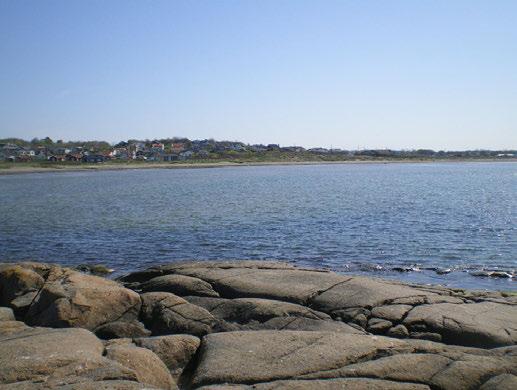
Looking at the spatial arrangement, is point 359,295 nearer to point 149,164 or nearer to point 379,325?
point 379,325

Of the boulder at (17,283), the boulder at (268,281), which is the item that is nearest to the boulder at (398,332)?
the boulder at (268,281)

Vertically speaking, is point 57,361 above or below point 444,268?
above

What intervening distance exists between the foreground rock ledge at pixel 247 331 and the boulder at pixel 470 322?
26mm

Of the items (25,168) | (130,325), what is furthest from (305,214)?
(25,168)

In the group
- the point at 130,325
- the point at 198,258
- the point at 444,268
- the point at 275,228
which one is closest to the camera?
the point at 130,325

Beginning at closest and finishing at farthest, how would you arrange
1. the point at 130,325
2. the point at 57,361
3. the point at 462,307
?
the point at 57,361 < the point at 130,325 < the point at 462,307

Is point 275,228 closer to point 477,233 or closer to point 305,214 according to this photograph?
point 305,214

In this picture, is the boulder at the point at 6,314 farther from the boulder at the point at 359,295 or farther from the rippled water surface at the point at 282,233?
the rippled water surface at the point at 282,233

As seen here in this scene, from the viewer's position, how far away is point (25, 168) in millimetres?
113750

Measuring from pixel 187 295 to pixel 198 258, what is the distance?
873 centimetres

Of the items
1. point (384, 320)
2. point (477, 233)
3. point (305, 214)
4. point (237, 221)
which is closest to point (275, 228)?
point (237, 221)

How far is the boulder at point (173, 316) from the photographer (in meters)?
10.5

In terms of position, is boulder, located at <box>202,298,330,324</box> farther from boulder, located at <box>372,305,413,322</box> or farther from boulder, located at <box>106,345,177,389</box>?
boulder, located at <box>106,345,177,389</box>

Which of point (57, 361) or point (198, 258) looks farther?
point (198, 258)
